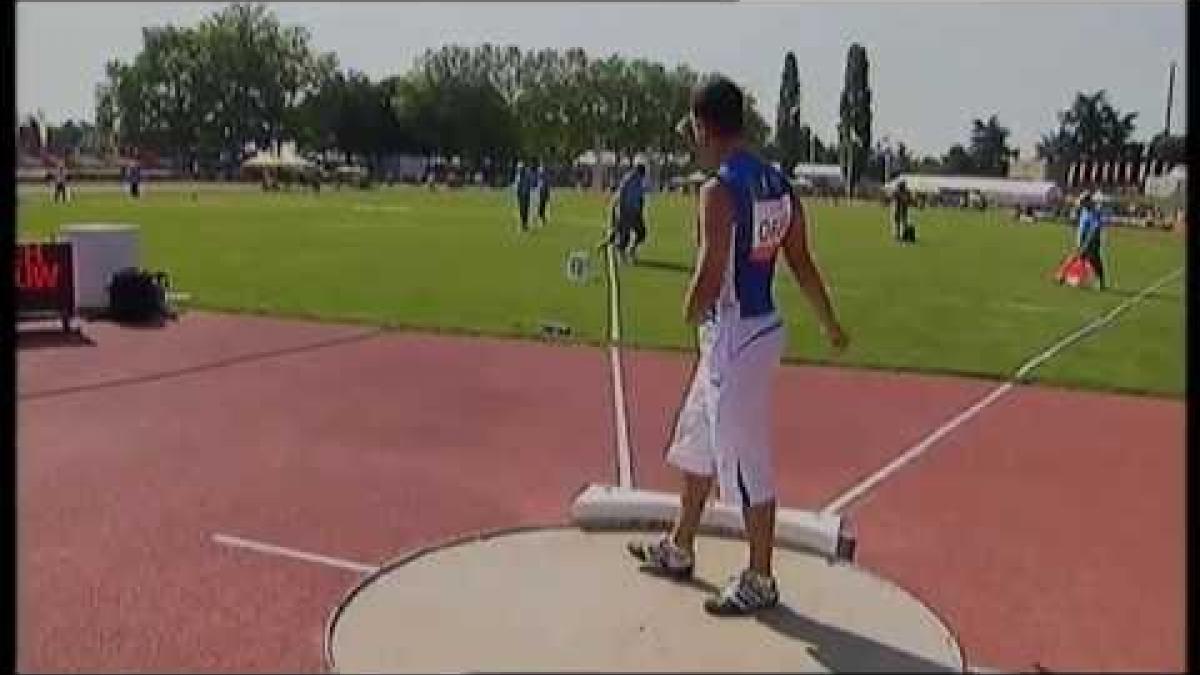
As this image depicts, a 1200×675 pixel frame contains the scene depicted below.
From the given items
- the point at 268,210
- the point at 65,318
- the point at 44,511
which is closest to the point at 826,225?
the point at 268,210

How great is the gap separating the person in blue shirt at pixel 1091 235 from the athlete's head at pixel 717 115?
16.1m

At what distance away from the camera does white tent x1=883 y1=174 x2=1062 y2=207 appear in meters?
68.6

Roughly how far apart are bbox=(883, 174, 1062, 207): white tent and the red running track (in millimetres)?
58284

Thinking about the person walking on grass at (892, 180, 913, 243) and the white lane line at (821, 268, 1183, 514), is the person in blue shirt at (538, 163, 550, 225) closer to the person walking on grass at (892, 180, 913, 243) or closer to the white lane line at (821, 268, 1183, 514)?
the person walking on grass at (892, 180, 913, 243)

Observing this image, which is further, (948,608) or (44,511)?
(44,511)

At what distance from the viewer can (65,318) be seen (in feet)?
39.3

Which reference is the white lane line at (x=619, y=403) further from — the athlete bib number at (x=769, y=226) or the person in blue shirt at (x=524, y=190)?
the person in blue shirt at (x=524, y=190)

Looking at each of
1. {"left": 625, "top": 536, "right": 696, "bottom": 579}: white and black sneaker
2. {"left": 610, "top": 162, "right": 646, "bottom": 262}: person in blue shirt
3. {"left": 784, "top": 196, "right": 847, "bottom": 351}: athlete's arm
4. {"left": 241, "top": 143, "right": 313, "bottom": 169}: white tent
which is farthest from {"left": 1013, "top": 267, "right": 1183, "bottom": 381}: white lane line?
{"left": 241, "top": 143, "right": 313, "bottom": 169}: white tent

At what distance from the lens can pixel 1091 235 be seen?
19750 mm

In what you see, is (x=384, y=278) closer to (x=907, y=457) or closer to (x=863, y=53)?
(x=907, y=457)

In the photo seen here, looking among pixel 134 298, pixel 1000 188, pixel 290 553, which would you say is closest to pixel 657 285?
pixel 134 298

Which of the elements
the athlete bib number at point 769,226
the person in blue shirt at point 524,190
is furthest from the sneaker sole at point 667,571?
the person in blue shirt at point 524,190

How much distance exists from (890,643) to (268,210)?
39589 millimetres

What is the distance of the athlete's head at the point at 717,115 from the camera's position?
4273 mm
